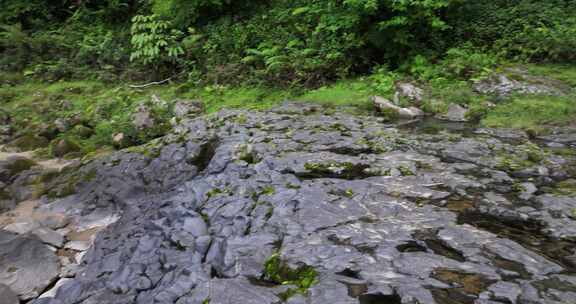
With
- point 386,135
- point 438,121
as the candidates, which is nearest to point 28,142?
point 386,135

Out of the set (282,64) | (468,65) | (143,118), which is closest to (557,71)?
(468,65)

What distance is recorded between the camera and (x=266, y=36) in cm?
1135

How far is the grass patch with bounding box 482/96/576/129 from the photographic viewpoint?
20.9ft

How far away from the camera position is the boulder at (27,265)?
4.64 m

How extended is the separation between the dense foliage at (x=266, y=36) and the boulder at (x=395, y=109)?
1616 mm

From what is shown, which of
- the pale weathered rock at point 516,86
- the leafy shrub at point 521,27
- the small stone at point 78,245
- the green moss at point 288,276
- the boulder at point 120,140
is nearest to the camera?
the green moss at point 288,276

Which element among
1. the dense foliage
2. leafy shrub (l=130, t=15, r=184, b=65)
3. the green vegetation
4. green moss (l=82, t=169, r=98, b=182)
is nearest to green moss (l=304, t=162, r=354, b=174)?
the green vegetation

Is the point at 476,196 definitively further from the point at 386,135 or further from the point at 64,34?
the point at 64,34

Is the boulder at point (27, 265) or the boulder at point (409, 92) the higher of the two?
the boulder at point (409, 92)

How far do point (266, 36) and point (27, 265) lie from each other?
27.3 feet

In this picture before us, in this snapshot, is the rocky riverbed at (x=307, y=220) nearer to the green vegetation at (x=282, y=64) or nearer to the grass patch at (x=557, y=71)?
the green vegetation at (x=282, y=64)

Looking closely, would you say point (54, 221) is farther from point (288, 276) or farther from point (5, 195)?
point (288, 276)

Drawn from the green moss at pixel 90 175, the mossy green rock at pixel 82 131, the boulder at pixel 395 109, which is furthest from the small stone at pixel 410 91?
the mossy green rock at pixel 82 131

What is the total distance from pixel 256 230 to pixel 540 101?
567cm
